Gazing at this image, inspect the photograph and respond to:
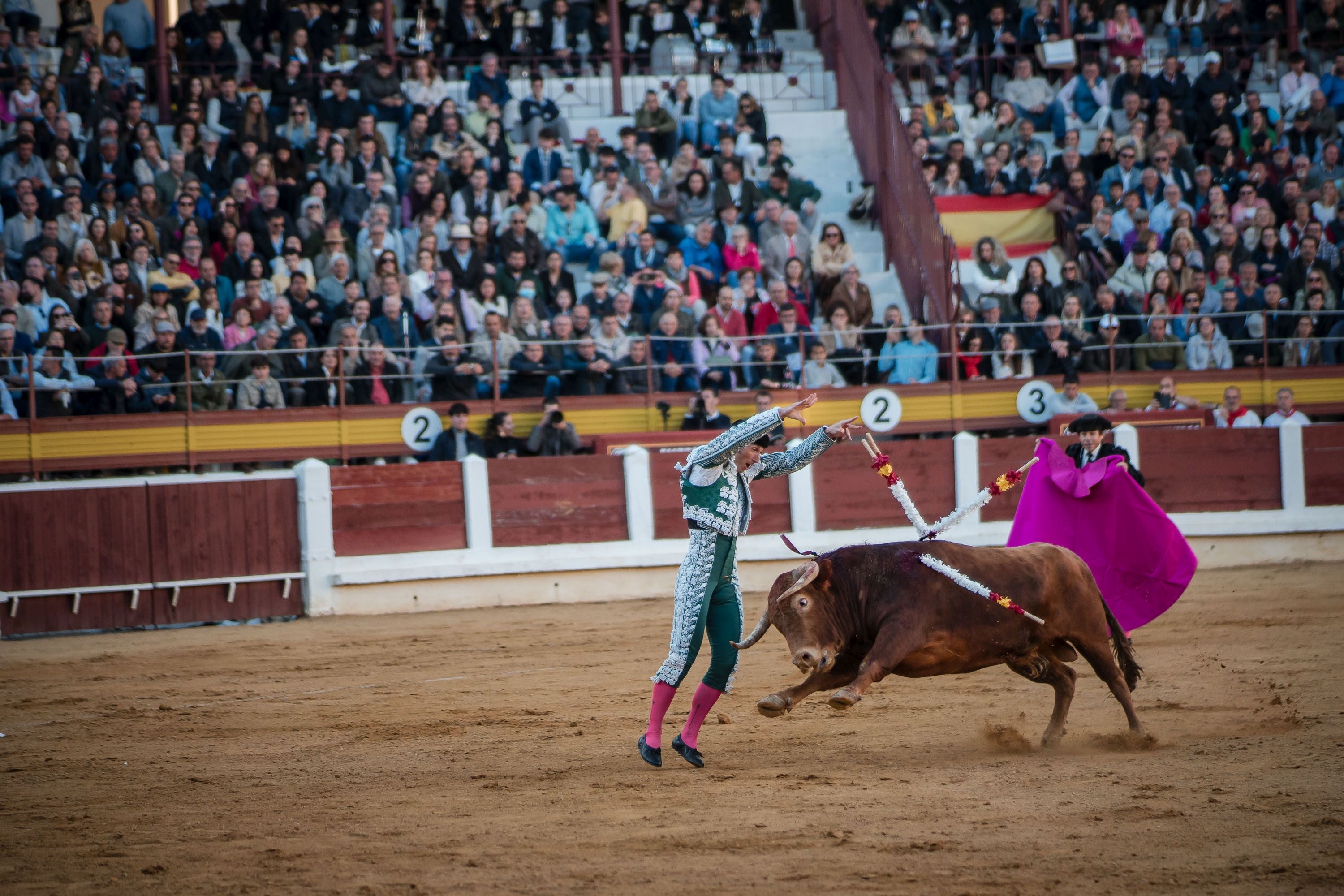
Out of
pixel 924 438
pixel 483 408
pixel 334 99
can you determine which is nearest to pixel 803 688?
pixel 483 408

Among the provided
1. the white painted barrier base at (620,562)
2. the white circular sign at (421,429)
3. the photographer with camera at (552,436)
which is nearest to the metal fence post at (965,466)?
the white painted barrier base at (620,562)

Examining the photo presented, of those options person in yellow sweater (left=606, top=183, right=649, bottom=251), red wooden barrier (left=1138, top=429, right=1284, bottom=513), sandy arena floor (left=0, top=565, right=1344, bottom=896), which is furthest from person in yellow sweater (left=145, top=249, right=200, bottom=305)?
red wooden barrier (left=1138, top=429, right=1284, bottom=513)

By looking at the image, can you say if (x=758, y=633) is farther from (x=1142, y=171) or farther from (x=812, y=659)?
(x=1142, y=171)

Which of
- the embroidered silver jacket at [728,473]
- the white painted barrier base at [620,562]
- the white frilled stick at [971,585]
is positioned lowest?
the white painted barrier base at [620,562]

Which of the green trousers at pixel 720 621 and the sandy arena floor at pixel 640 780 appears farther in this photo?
the green trousers at pixel 720 621

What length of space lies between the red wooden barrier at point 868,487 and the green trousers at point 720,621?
659 centimetres

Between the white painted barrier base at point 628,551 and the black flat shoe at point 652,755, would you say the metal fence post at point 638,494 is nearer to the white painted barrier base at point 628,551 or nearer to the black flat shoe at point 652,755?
the white painted barrier base at point 628,551

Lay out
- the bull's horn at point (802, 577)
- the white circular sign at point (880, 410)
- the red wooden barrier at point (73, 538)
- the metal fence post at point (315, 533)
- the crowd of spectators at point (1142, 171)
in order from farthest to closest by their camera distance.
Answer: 1. the crowd of spectators at point (1142, 171)
2. the white circular sign at point (880, 410)
3. the metal fence post at point (315, 533)
4. the red wooden barrier at point (73, 538)
5. the bull's horn at point (802, 577)

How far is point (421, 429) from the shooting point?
11641 mm

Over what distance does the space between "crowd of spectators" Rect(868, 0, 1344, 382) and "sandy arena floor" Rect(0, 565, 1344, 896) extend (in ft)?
14.9

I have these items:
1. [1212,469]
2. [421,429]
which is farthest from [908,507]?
[1212,469]

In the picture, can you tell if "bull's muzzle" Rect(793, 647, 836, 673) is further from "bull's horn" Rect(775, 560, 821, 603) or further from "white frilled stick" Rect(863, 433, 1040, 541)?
"white frilled stick" Rect(863, 433, 1040, 541)

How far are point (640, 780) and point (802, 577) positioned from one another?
0.96 meters

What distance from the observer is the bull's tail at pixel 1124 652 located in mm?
5918
